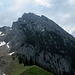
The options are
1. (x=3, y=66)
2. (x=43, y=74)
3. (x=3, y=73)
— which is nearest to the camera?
(x=43, y=74)

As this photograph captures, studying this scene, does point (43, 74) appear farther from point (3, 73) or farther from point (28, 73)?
point (3, 73)

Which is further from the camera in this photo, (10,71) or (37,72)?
(10,71)

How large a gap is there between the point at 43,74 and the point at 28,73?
1030cm

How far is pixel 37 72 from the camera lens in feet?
434

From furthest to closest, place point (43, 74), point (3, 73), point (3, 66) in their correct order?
point (3, 66)
point (3, 73)
point (43, 74)

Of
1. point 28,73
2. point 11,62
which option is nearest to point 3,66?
point 11,62

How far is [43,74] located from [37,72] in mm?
4642

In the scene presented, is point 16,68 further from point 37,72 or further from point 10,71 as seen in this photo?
point 37,72

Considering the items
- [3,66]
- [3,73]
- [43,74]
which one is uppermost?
[3,66]

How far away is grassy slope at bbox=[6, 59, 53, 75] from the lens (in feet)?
436

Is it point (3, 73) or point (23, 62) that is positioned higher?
point (23, 62)

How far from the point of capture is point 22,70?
161 m

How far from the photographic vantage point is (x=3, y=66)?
631 feet

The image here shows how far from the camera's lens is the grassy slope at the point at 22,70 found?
436ft
